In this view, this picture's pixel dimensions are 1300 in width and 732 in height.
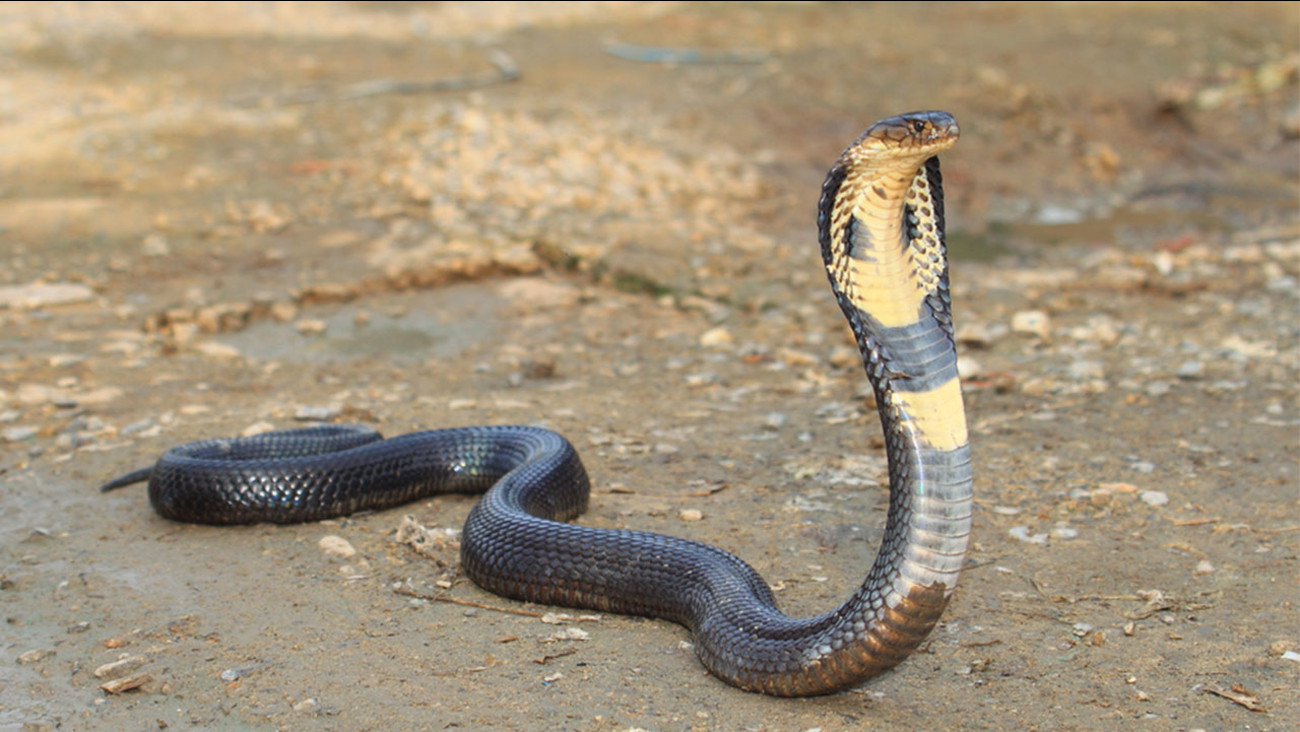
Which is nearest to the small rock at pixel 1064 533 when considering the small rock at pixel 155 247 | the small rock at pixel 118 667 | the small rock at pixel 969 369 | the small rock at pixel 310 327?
the small rock at pixel 969 369

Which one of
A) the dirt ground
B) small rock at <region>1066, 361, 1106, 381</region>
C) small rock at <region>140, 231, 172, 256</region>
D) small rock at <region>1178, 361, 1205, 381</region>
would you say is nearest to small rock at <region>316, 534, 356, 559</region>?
the dirt ground

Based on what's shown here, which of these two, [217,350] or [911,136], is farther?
[217,350]

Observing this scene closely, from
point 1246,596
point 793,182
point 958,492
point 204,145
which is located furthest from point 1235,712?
point 204,145

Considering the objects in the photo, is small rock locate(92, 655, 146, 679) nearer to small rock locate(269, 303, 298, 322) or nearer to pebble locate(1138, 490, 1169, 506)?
pebble locate(1138, 490, 1169, 506)

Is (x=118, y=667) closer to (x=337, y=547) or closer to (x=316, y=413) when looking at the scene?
(x=337, y=547)

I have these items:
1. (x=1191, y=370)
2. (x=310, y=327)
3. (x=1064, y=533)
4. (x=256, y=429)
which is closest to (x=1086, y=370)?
(x=1191, y=370)

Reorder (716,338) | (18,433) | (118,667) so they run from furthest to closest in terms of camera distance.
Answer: (716,338) → (18,433) → (118,667)
